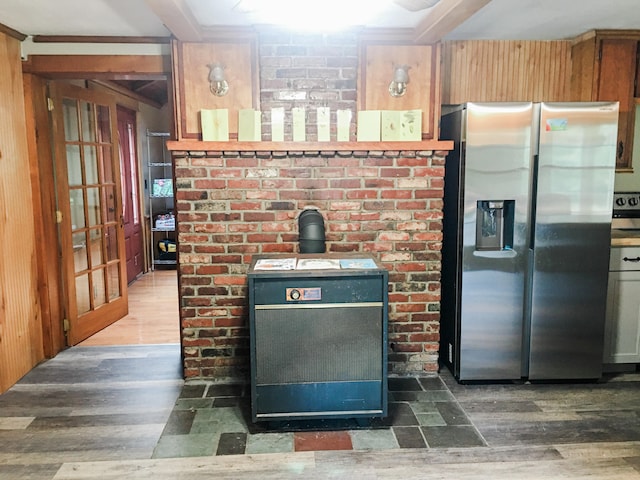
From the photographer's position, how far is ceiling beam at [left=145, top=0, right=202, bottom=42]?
2.31 metres

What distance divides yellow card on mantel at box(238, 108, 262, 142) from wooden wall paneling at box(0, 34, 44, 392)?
4.99 ft

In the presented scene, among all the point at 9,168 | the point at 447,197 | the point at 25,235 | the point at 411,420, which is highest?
the point at 9,168

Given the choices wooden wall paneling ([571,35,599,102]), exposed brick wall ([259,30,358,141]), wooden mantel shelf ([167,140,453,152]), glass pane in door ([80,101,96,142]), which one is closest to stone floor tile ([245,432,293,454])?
wooden mantel shelf ([167,140,453,152])

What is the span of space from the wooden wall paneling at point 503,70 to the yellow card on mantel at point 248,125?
1.38 meters

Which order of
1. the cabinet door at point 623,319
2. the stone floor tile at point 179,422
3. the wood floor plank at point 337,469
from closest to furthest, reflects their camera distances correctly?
the wood floor plank at point 337,469 < the stone floor tile at point 179,422 < the cabinet door at point 623,319

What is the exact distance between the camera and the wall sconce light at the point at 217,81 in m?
3.06

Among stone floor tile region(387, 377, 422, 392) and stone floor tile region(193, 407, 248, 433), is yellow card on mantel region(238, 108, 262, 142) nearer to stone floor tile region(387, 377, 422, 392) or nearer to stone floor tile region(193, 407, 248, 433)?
stone floor tile region(193, 407, 248, 433)

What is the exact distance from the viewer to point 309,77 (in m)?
3.16

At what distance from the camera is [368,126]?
3.13 m

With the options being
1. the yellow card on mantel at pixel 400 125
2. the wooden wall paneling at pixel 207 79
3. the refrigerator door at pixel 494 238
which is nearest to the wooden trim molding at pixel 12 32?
the wooden wall paneling at pixel 207 79

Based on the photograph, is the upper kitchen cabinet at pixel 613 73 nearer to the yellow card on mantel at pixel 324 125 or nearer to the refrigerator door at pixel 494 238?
the refrigerator door at pixel 494 238

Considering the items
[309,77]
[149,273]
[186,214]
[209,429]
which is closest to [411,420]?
[209,429]

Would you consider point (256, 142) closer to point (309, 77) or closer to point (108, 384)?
point (309, 77)

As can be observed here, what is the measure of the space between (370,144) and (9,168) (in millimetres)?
2336
